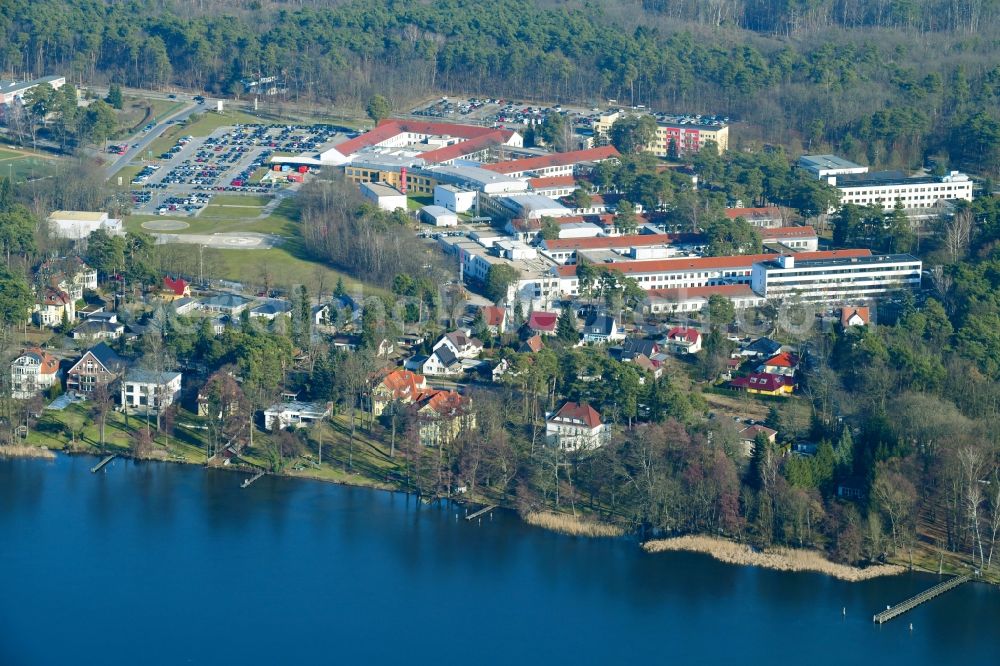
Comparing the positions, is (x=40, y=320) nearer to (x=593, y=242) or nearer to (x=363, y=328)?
(x=363, y=328)

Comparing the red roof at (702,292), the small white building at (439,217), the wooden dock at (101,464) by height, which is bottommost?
the wooden dock at (101,464)

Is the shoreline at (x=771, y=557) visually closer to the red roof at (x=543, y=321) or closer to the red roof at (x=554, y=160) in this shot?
the red roof at (x=543, y=321)

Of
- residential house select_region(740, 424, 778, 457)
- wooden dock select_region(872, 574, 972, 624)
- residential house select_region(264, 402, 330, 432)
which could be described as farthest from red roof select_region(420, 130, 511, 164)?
wooden dock select_region(872, 574, 972, 624)

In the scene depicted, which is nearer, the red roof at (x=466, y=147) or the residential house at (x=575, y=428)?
the residential house at (x=575, y=428)

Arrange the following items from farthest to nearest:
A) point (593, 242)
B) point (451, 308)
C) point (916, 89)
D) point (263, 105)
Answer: point (263, 105)
point (916, 89)
point (593, 242)
point (451, 308)

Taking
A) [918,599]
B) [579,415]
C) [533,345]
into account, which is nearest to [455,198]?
[533,345]

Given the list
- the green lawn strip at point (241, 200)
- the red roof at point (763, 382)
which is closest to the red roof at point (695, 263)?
the red roof at point (763, 382)

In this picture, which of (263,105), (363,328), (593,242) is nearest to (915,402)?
(363,328)
